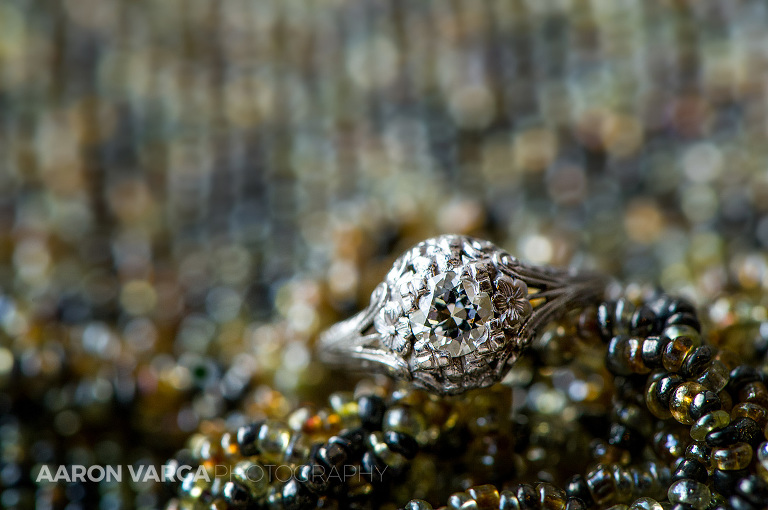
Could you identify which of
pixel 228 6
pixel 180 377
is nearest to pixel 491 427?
pixel 180 377

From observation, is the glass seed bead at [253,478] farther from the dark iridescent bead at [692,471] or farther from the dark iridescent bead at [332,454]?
the dark iridescent bead at [692,471]

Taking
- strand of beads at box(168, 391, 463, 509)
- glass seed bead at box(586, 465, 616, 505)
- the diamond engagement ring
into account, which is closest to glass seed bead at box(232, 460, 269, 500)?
strand of beads at box(168, 391, 463, 509)

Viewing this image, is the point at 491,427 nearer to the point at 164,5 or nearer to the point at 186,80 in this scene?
the point at 186,80

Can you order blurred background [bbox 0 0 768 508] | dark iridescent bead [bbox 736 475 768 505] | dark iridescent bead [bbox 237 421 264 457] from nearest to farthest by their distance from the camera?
dark iridescent bead [bbox 736 475 768 505] < dark iridescent bead [bbox 237 421 264 457] < blurred background [bbox 0 0 768 508]

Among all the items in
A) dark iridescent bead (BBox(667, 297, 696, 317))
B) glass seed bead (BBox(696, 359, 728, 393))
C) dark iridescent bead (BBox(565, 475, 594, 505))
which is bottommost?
dark iridescent bead (BBox(565, 475, 594, 505))

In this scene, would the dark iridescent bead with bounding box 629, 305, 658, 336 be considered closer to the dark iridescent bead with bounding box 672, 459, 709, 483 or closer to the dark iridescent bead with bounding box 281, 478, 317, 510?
the dark iridescent bead with bounding box 672, 459, 709, 483

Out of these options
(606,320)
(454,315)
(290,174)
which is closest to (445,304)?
(454,315)

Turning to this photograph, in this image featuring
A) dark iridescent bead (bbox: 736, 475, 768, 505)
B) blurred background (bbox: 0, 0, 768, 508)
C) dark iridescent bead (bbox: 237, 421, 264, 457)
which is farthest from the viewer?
blurred background (bbox: 0, 0, 768, 508)
